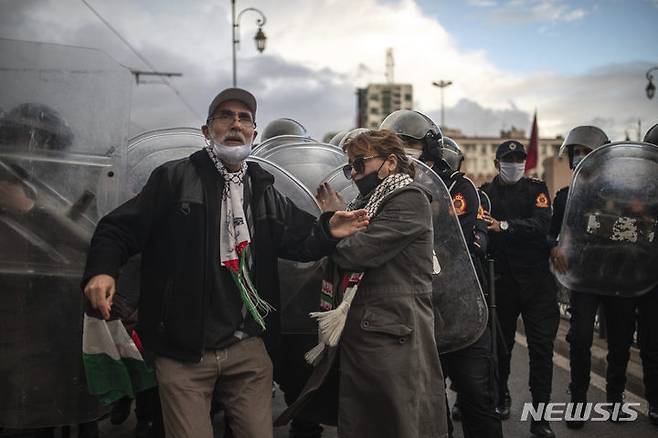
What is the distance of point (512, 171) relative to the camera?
5109 mm

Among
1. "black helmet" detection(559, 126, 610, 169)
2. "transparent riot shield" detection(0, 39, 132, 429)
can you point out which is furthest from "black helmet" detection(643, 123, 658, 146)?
"transparent riot shield" detection(0, 39, 132, 429)

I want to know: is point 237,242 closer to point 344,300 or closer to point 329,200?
point 344,300

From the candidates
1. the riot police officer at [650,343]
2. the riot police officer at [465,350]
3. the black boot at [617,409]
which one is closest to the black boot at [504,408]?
the black boot at [617,409]

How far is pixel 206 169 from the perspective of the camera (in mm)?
2895

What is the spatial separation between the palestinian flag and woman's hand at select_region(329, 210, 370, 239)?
3.29 ft

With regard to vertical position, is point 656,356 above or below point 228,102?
below

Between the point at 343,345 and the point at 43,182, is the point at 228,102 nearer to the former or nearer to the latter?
the point at 43,182

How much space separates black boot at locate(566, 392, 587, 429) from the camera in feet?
15.6

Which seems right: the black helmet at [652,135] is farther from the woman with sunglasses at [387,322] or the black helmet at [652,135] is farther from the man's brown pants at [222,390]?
the man's brown pants at [222,390]

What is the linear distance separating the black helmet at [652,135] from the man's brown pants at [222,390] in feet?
12.8

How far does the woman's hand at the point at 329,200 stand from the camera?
3324mm

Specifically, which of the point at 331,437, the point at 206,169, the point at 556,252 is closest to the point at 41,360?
the point at 206,169

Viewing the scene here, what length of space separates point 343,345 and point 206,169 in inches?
39.9

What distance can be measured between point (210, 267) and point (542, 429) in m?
2.97
